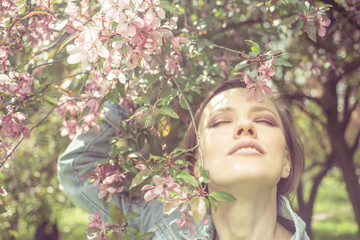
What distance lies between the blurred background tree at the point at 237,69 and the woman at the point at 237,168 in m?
0.19

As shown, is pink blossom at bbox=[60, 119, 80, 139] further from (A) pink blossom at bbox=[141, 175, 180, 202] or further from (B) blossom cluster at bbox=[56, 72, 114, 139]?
(A) pink blossom at bbox=[141, 175, 180, 202]

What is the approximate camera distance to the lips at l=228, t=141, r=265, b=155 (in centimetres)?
163

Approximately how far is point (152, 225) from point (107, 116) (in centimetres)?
63

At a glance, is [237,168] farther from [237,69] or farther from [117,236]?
[117,236]

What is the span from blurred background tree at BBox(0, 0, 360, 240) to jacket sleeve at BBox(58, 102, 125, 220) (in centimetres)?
26


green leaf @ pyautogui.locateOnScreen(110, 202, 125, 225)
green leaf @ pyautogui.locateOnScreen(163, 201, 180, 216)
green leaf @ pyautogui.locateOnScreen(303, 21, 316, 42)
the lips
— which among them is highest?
green leaf @ pyautogui.locateOnScreen(303, 21, 316, 42)

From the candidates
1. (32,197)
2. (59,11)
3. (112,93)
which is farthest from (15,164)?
(112,93)

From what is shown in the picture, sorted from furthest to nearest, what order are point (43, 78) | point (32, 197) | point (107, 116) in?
point (32, 197) < point (107, 116) < point (43, 78)

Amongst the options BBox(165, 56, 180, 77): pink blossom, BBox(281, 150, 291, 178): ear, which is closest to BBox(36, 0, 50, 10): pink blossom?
BBox(165, 56, 180, 77): pink blossom

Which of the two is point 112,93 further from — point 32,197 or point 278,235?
point 32,197

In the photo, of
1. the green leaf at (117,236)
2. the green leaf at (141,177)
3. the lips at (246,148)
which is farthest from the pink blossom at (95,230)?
the lips at (246,148)

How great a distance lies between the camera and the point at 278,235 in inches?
72.0

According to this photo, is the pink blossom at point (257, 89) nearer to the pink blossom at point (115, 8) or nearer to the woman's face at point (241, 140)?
the woman's face at point (241, 140)

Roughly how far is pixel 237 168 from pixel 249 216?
0.87 feet
